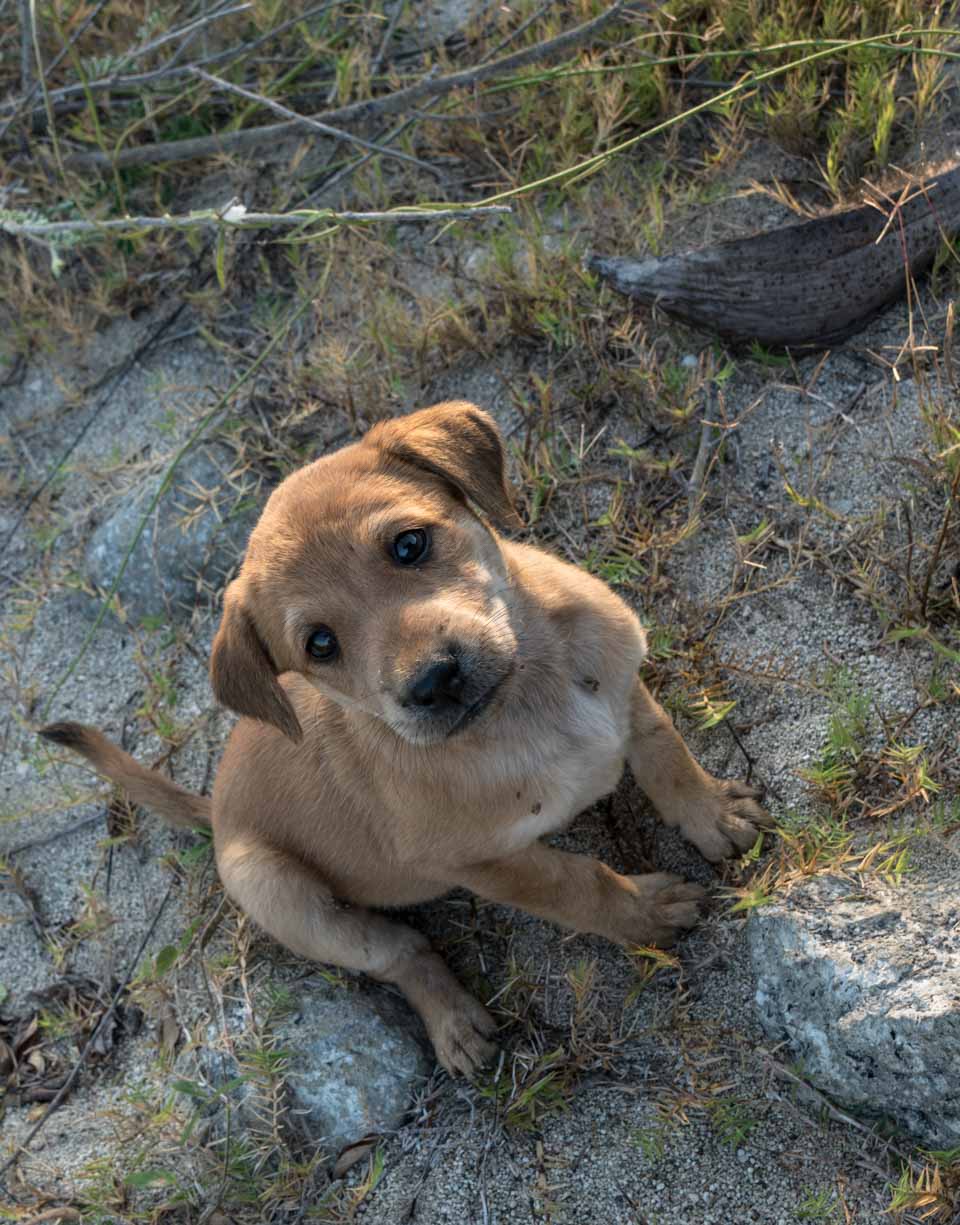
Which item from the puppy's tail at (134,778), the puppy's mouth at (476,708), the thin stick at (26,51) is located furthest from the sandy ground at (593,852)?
the thin stick at (26,51)

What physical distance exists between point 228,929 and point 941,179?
3363 mm

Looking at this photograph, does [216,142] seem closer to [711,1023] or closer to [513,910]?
[513,910]

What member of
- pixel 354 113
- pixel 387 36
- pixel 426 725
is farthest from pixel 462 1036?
pixel 387 36

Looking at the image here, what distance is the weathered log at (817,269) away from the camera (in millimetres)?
3598

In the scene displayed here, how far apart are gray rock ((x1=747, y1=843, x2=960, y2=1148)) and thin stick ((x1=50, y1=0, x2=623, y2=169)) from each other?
3.16 m

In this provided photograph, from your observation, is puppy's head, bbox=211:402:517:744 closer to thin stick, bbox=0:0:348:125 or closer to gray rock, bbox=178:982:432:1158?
gray rock, bbox=178:982:432:1158

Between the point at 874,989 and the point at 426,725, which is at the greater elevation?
the point at 426,725

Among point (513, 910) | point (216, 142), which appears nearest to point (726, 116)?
point (216, 142)

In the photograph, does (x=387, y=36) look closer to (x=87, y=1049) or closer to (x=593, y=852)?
(x=593, y=852)

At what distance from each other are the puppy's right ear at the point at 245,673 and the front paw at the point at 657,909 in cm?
106

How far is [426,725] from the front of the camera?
102 inches

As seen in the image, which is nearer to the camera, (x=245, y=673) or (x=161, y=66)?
(x=245, y=673)

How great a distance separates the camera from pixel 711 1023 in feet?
10.1

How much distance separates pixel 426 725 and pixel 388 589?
0.38 meters
